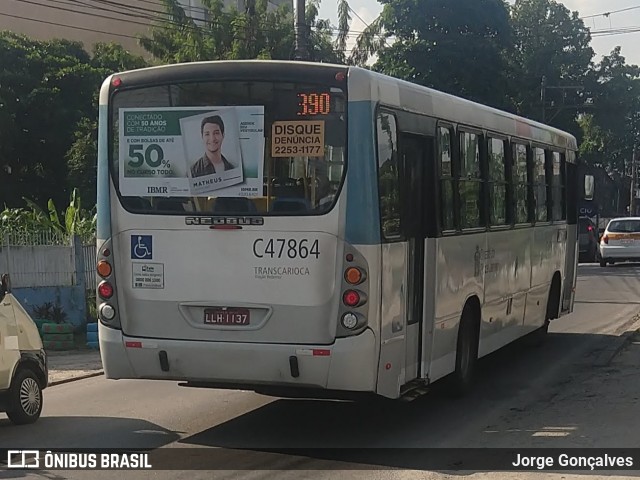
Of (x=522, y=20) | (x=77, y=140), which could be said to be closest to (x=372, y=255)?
(x=77, y=140)

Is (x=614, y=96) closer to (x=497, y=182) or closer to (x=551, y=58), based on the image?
(x=551, y=58)

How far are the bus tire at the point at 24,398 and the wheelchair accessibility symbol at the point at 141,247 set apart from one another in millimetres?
1815

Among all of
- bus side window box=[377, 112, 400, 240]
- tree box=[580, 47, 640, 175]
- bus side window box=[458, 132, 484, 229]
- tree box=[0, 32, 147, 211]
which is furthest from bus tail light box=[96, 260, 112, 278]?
tree box=[580, 47, 640, 175]

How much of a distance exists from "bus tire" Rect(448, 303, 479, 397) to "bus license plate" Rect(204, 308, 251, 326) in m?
3.01

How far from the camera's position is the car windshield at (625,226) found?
33731 mm

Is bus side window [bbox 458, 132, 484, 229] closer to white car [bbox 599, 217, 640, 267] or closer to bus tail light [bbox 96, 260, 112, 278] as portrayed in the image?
bus tail light [bbox 96, 260, 112, 278]

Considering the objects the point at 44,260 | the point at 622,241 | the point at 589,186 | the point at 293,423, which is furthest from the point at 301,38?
the point at 622,241

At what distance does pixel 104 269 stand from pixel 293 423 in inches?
92.7

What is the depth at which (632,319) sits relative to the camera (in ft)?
58.8

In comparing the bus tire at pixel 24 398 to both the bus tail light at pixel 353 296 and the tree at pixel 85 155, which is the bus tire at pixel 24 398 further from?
the tree at pixel 85 155

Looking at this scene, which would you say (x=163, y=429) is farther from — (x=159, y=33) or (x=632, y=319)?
(x=159, y=33)

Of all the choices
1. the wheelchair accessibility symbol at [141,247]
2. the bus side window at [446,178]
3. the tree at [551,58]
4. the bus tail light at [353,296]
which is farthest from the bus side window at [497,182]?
the tree at [551,58]

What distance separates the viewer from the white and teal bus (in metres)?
7.74

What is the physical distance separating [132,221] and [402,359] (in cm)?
255
